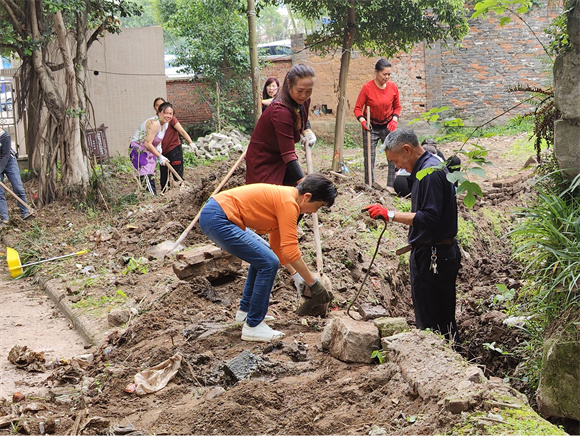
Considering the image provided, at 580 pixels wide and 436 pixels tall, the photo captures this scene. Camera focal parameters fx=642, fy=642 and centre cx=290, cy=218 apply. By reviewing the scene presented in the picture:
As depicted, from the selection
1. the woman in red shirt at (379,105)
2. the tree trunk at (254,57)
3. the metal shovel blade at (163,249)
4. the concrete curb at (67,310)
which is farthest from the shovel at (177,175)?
the woman in red shirt at (379,105)

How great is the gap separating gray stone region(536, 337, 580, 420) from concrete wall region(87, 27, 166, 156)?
43.9 ft

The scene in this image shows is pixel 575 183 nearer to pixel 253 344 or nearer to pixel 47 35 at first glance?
pixel 253 344

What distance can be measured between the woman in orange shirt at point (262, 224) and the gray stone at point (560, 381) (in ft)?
5.72

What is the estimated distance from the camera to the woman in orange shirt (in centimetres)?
462

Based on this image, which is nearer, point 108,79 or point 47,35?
point 47,35

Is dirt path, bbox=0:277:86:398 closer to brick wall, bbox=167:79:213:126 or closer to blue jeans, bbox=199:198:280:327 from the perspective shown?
blue jeans, bbox=199:198:280:327

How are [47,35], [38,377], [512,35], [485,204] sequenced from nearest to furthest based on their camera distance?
[38,377], [485,204], [47,35], [512,35]

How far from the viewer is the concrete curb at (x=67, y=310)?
243 inches

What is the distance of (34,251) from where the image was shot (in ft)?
29.9

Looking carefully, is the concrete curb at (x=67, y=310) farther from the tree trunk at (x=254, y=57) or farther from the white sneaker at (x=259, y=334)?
the tree trunk at (x=254, y=57)

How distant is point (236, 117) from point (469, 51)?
22.6ft

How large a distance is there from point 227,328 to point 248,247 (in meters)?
0.88

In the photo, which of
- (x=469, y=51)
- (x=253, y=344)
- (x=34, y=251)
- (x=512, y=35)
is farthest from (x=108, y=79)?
(x=253, y=344)

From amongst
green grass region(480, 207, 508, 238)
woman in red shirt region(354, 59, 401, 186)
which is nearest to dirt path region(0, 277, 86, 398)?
woman in red shirt region(354, 59, 401, 186)
